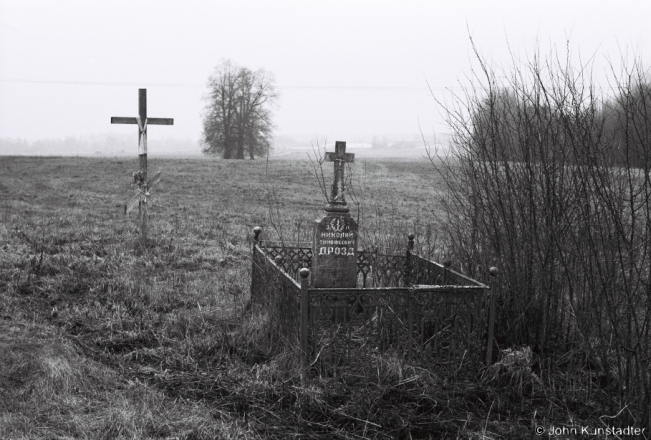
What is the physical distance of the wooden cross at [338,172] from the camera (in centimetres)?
645

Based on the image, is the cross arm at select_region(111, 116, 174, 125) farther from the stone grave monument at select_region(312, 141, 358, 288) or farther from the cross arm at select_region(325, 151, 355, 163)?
the stone grave monument at select_region(312, 141, 358, 288)

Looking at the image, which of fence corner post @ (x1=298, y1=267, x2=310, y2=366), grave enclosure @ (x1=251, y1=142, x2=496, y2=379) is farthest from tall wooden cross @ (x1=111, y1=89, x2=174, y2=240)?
fence corner post @ (x1=298, y1=267, x2=310, y2=366)

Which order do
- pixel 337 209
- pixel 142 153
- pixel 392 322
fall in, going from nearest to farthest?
pixel 392 322 → pixel 337 209 → pixel 142 153

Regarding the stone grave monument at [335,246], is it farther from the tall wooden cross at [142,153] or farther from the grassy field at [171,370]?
the tall wooden cross at [142,153]

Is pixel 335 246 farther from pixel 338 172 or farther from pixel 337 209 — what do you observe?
pixel 338 172

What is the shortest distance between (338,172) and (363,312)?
1753 mm

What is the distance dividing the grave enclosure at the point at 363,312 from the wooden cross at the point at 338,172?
0.03ft

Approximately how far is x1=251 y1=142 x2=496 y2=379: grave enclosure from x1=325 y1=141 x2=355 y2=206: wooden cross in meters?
0.01

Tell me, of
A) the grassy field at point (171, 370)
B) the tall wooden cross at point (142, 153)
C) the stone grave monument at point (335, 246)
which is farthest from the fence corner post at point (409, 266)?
the tall wooden cross at point (142, 153)

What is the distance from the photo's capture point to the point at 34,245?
10.2 metres

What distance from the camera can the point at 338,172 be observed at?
21.5 ft

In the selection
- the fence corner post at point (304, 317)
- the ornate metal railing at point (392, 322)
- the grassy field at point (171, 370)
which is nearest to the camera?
the grassy field at point (171, 370)

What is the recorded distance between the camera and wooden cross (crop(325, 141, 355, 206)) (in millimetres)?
6445

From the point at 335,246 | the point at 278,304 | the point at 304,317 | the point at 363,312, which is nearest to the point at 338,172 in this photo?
the point at 335,246
